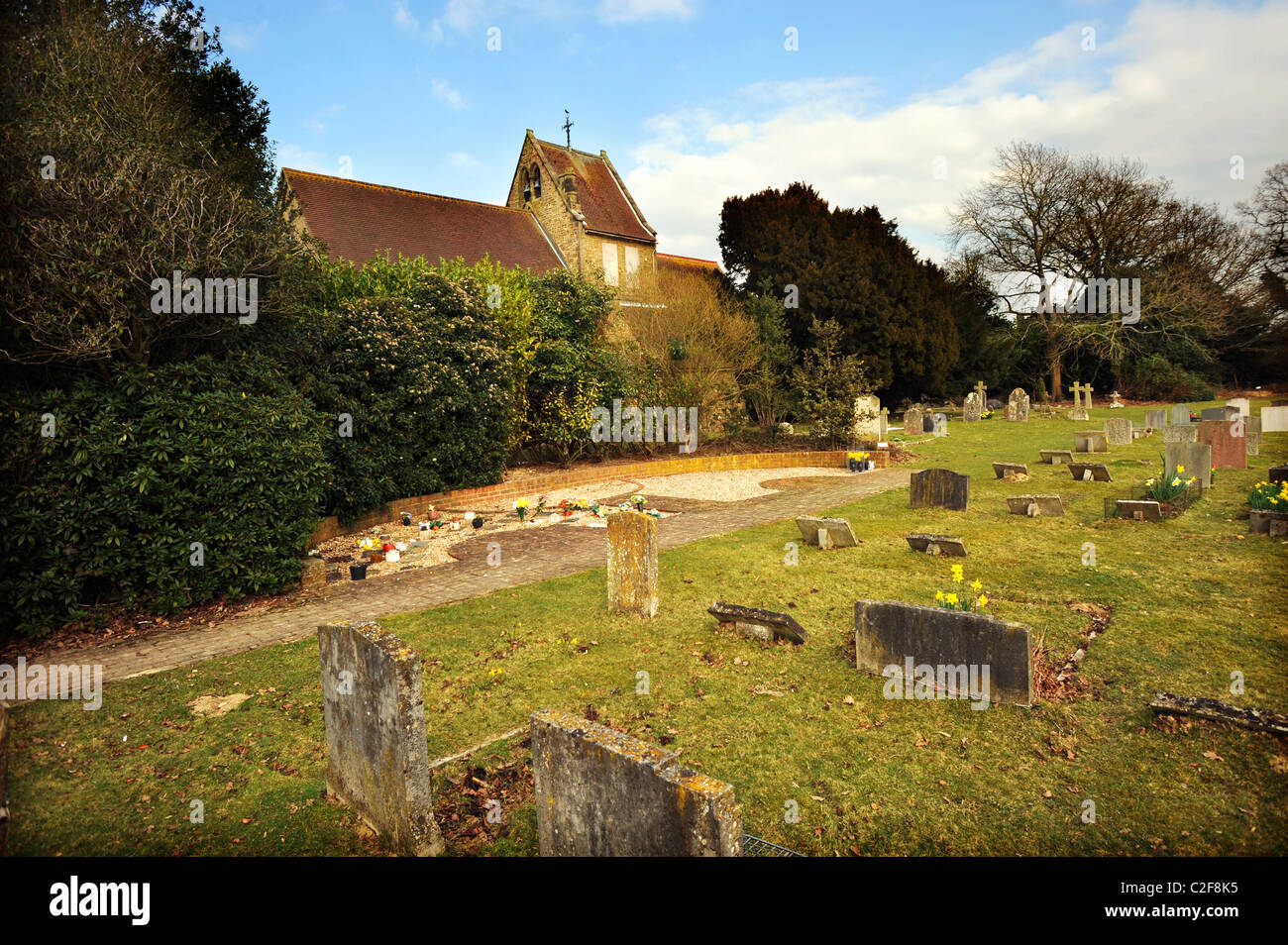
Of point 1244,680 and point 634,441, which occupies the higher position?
point 634,441

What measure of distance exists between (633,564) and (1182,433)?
1703cm

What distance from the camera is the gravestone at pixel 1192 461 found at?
12320mm

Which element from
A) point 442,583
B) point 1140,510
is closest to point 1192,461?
point 1140,510

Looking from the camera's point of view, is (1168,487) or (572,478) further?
(572,478)

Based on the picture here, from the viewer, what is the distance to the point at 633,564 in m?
7.78

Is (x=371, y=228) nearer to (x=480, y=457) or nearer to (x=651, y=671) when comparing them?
(x=480, y=457)

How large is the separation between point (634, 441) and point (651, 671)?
1475 cm

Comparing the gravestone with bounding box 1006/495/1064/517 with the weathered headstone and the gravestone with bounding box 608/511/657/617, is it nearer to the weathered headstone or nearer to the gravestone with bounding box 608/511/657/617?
the gravestone with bounding box 608/511/657/617

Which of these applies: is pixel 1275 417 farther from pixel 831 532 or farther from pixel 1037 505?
pixel 831 532

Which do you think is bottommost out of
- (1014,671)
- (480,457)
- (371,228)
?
(1014,671)

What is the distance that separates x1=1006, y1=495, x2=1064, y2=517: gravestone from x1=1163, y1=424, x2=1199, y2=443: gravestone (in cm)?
773

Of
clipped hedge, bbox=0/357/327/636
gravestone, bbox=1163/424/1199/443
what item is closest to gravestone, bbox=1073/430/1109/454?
gravestone, bbox=1163/424/1199/443

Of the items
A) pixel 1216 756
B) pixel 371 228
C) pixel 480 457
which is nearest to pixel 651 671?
pixel 1216 756
